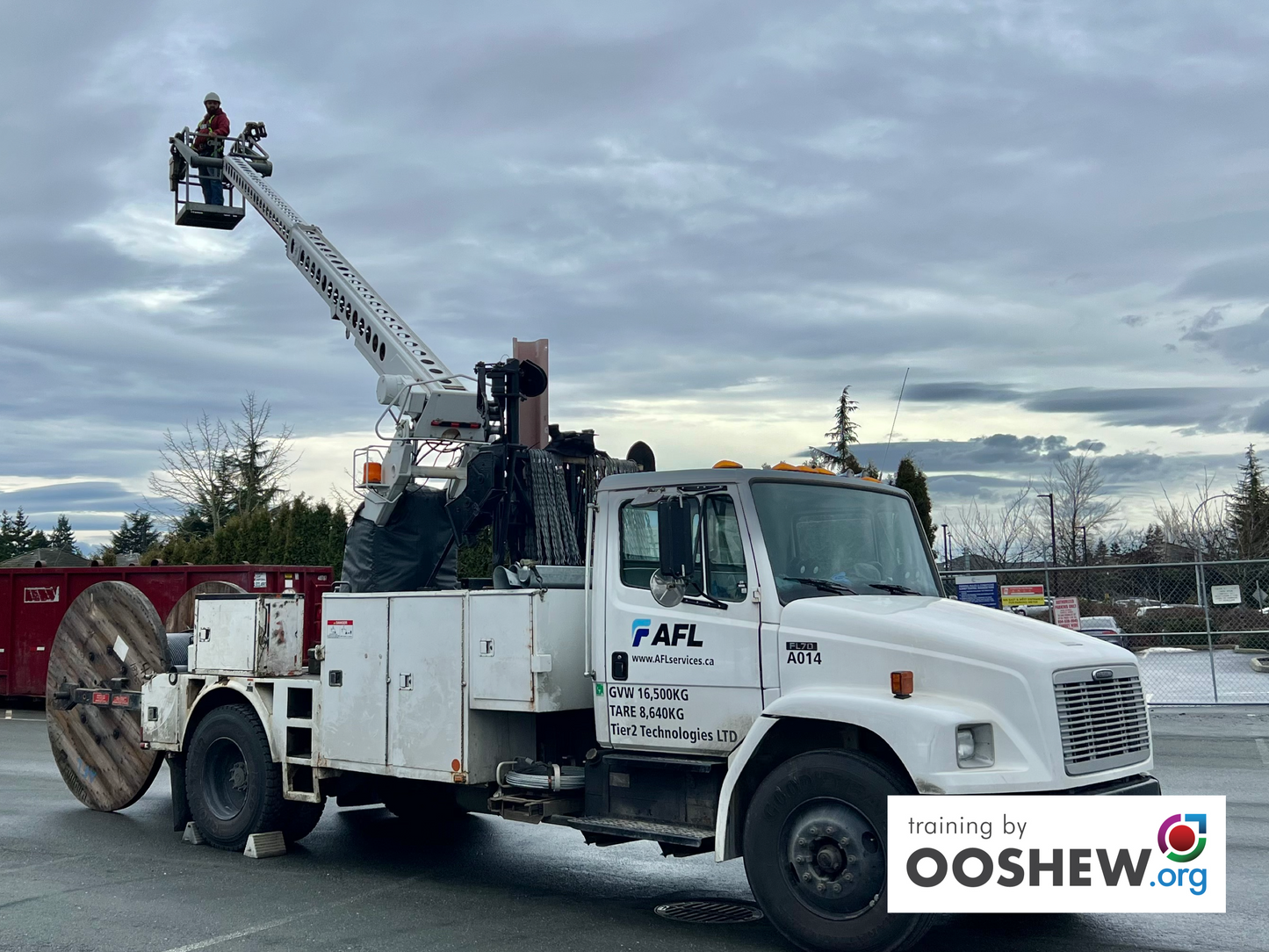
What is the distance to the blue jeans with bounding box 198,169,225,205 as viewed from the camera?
54.6 ft

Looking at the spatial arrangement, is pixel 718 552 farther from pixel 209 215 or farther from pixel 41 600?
pixel 41 600

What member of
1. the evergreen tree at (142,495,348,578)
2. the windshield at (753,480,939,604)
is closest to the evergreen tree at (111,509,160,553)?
the evergreen tree at (142,495,348,578)

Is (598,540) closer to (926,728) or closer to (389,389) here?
(926,728)

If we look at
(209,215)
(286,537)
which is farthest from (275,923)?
(286,537)

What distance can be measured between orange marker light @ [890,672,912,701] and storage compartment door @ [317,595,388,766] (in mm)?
3495

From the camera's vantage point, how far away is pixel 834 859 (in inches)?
232

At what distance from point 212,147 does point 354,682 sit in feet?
36.3

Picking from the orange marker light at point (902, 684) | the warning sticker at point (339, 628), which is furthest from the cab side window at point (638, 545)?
the warning sticker at point (339, 628)

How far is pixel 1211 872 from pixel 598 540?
3.58 metres

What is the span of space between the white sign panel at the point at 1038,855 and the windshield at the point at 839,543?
136 cm

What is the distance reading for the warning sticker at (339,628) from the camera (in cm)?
828

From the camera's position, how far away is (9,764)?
13.6 m

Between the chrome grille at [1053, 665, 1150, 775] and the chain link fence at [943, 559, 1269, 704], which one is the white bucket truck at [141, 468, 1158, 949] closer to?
the chrome grille at [1053, 665, 1150, 775]

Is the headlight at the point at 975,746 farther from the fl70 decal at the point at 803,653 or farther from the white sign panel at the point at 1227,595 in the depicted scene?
the white sign panel at the point at 1227,595
